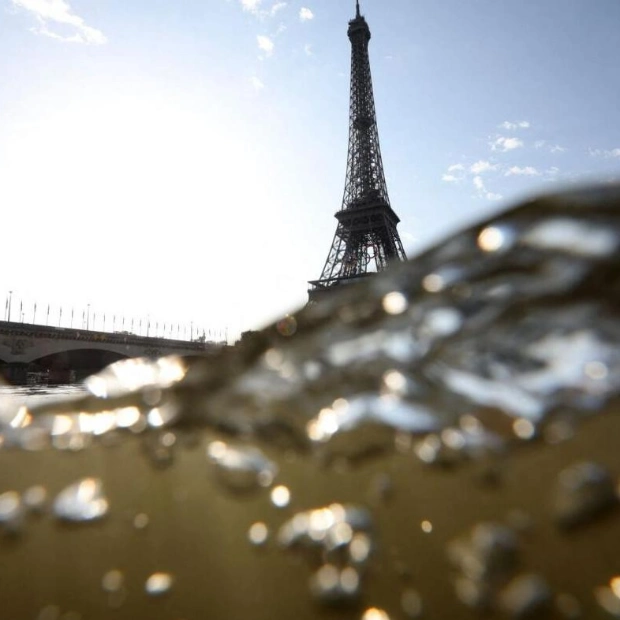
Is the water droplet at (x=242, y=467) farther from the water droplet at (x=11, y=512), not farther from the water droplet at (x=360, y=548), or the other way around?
the water droplet at (x=11, y=512)

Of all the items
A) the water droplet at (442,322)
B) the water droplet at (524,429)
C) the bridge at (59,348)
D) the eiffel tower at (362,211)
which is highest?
the eiffel tower at (362,211)

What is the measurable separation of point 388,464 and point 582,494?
0.85 ft

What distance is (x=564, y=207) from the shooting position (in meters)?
0.79

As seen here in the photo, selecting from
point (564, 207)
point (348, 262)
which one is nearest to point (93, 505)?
point (564, 207)

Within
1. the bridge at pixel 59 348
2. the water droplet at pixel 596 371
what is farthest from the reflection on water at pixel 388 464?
the bridge at pixel 59 348

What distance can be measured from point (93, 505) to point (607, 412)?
874 mm

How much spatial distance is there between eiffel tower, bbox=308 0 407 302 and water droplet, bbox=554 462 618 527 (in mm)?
31438

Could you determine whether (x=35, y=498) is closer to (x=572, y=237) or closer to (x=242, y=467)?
(x=242, y=467)

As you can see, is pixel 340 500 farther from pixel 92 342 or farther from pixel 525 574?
pixel 92 342

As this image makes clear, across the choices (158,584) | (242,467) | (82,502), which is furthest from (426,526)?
(82,502)

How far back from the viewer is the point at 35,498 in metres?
0.88

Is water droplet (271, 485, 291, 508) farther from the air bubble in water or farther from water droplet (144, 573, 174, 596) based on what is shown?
the air bubble in water

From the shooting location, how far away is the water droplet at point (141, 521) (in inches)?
30.9

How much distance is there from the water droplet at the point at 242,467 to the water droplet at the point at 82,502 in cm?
23
